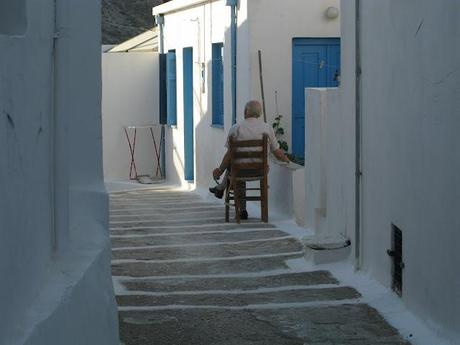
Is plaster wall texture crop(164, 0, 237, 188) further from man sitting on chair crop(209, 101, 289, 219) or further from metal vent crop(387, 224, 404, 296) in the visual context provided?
metal vent crop(387, 224, 404, 296)

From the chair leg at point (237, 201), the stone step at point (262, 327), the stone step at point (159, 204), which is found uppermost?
the chair leg at point (237, 201)

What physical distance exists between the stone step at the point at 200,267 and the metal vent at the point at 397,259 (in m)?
2.08

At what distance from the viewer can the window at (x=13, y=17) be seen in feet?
13.4

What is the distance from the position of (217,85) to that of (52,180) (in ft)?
44.9

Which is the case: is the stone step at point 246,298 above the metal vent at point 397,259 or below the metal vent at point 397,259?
below

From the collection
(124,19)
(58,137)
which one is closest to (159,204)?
(58,137)

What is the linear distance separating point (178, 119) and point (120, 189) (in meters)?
1.85

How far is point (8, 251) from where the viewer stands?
12.3 ft

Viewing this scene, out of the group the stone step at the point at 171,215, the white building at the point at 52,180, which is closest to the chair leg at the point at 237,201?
the stone step at the point at 171,215

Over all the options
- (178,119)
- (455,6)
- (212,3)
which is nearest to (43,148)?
(455,6)

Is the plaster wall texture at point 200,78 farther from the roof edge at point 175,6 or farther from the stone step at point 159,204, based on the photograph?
the stone step at point 159,204

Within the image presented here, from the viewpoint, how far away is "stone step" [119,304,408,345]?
263 inches

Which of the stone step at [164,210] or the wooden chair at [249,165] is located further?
the stone step at [164,210]

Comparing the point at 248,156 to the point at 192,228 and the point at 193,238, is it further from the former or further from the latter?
the point at 193,238
